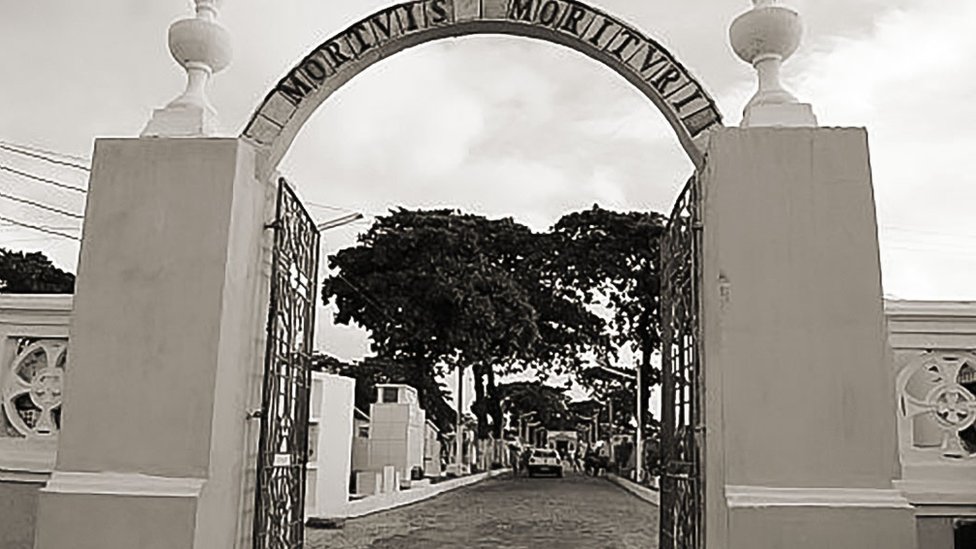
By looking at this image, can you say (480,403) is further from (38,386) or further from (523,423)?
(38,386)

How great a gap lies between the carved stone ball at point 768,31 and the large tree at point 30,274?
23.7m

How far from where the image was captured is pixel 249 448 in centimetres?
464

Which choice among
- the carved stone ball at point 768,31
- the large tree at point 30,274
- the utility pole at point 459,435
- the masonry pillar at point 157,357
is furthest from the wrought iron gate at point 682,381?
the utility pole at point 459,435

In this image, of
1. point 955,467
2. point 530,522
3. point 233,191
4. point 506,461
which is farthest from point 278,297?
point 506,461

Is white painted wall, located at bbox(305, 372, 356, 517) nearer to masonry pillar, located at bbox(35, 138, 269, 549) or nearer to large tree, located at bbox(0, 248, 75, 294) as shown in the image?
masonry pillar, located at bbox(35, 138, 269, 549)

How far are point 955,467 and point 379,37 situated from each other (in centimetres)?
323

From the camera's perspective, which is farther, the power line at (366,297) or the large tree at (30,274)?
the power line at (366,297)

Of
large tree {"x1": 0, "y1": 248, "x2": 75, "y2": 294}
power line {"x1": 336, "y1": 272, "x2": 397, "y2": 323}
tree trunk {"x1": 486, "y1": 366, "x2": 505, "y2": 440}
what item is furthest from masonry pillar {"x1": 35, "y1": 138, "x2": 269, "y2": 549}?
tree trunk {"x1": 486, "y1": 366, "x2": 505, "y2": 440}

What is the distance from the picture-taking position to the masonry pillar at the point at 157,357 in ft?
13.8

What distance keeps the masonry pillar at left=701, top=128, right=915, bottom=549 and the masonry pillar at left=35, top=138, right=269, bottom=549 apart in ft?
6.70

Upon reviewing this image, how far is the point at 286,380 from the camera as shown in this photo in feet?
16.5

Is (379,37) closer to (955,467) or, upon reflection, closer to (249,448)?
(249,448)

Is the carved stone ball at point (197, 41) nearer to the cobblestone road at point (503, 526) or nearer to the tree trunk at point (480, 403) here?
the cobblestone road at point (503, 526)

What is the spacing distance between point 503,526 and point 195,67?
10363mm
